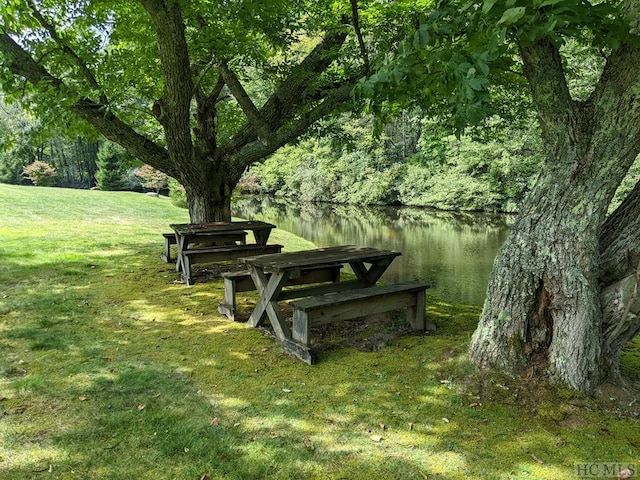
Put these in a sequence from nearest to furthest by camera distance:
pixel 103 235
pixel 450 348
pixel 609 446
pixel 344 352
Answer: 1. pixel 609 446
2. pixel 450 348
3. pixel 344 352
4. pixel 103 235

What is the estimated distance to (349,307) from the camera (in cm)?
417

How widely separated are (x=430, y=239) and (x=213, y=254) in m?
13.3

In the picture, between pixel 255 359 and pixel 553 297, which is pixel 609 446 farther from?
pixel 255 359

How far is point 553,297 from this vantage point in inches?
119

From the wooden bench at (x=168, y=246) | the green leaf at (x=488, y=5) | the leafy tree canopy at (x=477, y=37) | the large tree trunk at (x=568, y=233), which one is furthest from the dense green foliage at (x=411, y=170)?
the green leaf at (x=488, y=5)

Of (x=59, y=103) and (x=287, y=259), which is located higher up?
(x=59, y=103)

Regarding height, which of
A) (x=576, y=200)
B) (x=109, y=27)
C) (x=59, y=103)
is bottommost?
(x=576, y=200)

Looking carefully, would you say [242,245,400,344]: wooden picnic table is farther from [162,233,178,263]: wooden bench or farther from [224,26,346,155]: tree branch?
[162,233,178,263]: wooden bench

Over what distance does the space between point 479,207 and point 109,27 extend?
2607 cm

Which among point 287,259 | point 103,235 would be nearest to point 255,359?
point 287,259

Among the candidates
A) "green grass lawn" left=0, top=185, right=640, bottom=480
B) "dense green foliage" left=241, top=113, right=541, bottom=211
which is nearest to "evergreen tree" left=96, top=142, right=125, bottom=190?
"dense green foliage" left=241, top=113, right=541, bottom=211

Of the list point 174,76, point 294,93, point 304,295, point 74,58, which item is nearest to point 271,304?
point 304,295

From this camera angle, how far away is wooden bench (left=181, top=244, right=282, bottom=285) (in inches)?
257

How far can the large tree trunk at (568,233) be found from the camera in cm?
281
